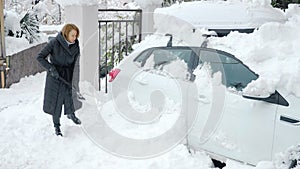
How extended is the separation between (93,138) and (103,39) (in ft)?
10.5

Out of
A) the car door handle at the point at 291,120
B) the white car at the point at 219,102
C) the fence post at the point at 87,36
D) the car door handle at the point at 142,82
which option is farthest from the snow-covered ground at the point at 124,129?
the fence post at the point at 87,36

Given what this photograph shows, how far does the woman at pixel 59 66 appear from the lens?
5.15 metres

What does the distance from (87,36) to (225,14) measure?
8.12 feet

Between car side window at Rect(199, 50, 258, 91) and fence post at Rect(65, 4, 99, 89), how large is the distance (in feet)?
9.90

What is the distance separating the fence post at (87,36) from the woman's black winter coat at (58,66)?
Answer: 147 centimetres

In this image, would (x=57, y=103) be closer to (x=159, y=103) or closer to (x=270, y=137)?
(x=159, y=103)

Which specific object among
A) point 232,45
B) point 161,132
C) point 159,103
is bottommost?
point 161,132

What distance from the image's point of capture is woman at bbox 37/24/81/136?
5.15m

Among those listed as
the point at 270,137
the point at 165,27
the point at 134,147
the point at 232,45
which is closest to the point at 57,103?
the point at 134,147

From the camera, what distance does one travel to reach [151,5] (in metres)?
7.63

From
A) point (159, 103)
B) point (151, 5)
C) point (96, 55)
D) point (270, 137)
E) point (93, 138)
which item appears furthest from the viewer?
point (151, 5)

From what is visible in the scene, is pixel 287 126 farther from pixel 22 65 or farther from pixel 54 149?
pixel 22 65

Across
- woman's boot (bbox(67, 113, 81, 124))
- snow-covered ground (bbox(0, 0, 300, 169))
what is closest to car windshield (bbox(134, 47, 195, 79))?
snow-covered ground (bbox(0, 0, 300, 169))

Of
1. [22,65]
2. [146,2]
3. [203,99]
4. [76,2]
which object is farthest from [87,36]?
[203,99]
